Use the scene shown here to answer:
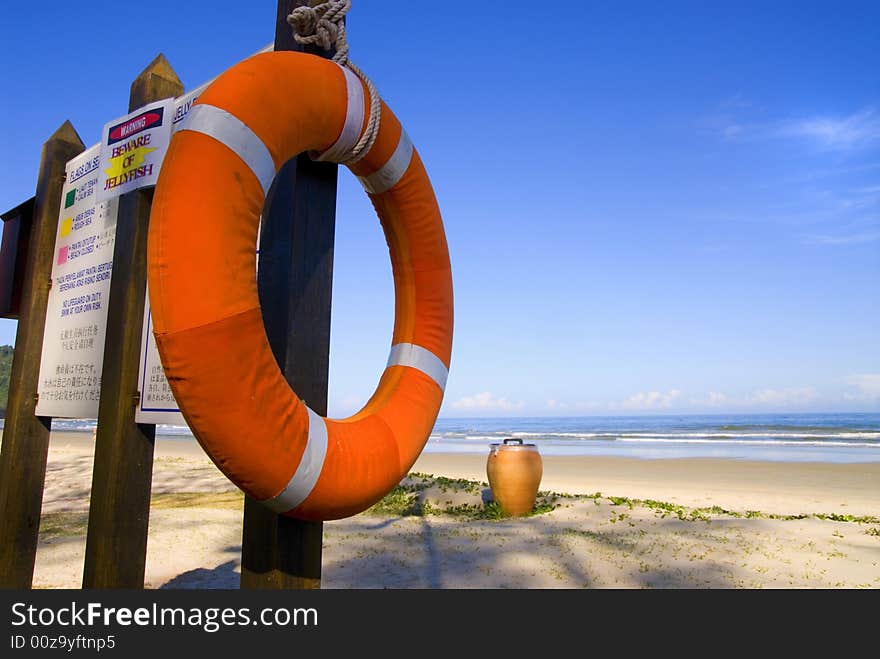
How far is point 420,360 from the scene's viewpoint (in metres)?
1.94

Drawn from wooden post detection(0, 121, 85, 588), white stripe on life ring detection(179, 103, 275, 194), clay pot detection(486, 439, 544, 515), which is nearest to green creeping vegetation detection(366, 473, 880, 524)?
clay pot detection(486, 439, 544, 515)

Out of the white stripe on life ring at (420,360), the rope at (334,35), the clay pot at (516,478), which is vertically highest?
the rope at (334,35)

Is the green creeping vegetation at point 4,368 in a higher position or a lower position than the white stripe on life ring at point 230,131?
higher

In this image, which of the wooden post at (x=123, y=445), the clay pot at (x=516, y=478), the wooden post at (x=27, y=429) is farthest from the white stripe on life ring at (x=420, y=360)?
the clay pot at (x=516, y=478)

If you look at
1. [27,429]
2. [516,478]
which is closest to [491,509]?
[516,478]

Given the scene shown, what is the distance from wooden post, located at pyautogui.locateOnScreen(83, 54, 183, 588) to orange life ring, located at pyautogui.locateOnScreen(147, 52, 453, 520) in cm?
92

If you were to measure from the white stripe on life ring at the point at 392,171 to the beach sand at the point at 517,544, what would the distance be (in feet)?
7.76

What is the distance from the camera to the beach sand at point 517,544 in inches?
139

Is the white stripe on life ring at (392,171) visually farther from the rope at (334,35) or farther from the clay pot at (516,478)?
the clay pot at (516,478)

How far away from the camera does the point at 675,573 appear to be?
358 centimetres

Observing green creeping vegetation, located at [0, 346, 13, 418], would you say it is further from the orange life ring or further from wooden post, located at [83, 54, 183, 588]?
the orange life ring

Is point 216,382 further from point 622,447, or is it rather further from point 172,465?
point 622,447

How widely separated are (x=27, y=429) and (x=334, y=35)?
2.27m

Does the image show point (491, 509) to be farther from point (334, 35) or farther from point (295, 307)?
point (334, 35)
